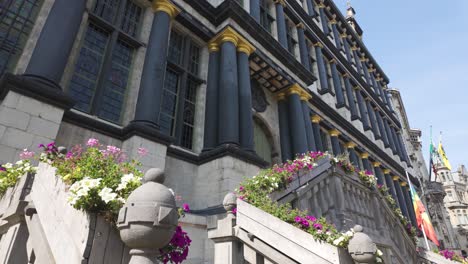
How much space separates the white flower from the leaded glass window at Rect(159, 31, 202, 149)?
25.2ft

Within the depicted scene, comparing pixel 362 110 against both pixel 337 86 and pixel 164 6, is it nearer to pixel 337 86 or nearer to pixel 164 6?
pixel 337 86

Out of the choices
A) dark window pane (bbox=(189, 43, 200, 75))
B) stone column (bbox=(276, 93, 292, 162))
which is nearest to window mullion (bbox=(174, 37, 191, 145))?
dark window pane (bbox=(189, 43, 200, 75))

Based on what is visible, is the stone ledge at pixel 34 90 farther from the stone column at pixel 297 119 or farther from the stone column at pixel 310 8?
the stone column at pixel 310 8

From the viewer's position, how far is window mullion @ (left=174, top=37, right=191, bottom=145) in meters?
10.5

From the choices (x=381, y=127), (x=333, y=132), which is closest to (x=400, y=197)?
(x=381, y=127)

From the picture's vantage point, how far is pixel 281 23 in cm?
1788

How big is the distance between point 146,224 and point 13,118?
5254 millimetres

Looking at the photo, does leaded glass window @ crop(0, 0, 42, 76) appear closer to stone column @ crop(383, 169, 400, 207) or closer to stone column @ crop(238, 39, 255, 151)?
stone column @ crop(238, 39, 255, 151)

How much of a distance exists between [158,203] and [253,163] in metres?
8.15

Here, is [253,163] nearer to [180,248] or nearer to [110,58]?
[110,58]

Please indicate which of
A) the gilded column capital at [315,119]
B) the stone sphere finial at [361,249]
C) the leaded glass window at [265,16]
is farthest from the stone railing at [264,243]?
the gilded column capital at [315,119]

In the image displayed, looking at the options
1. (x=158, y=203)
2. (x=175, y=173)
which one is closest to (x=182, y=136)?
(x=175, y=173)

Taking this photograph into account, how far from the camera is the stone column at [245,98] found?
11.0 metres

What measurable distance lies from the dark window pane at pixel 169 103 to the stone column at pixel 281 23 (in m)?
8.32
